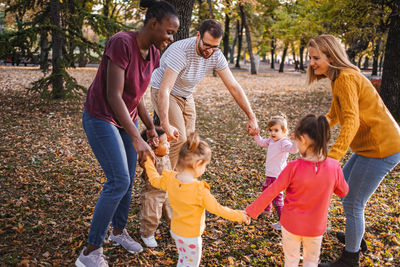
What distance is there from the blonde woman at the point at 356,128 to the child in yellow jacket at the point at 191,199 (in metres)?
1.02

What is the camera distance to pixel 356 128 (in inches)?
104

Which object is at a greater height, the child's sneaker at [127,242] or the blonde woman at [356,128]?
the blonde woman at [356,128]

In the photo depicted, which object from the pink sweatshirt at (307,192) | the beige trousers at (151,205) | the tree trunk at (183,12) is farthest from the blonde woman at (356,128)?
the tree trunk at (183,12)

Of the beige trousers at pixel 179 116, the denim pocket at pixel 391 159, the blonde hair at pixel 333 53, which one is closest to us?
the blonde hair at pixel 333 53

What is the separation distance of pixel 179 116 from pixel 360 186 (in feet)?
6.49

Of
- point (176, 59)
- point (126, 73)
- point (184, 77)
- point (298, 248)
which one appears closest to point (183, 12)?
point (184, 77)

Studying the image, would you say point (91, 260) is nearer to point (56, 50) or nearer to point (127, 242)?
point (127, 242)

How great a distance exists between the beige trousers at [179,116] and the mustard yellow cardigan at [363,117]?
1621 mm

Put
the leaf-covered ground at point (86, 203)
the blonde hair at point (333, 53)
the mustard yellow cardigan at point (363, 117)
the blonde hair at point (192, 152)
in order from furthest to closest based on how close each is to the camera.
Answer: the leaf-covered ground at point (86, 203) < the blonde hair at point (333, 53) < the mustard yellow cardigan at point (363, 117) < the blonde hair at point (192, 152)

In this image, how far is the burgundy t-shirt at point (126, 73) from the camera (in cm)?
255

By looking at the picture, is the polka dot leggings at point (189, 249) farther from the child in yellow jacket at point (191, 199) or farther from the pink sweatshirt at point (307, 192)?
the pink sweatshirt at point (307, 192)

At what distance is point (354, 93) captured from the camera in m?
2.68

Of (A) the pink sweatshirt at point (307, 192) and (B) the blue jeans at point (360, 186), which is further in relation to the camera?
(B) the blue jeans at point (360, 186)

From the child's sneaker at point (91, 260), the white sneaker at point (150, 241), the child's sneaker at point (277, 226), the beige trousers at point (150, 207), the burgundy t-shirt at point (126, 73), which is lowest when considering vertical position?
the child's sneaker at point (277, 226)
